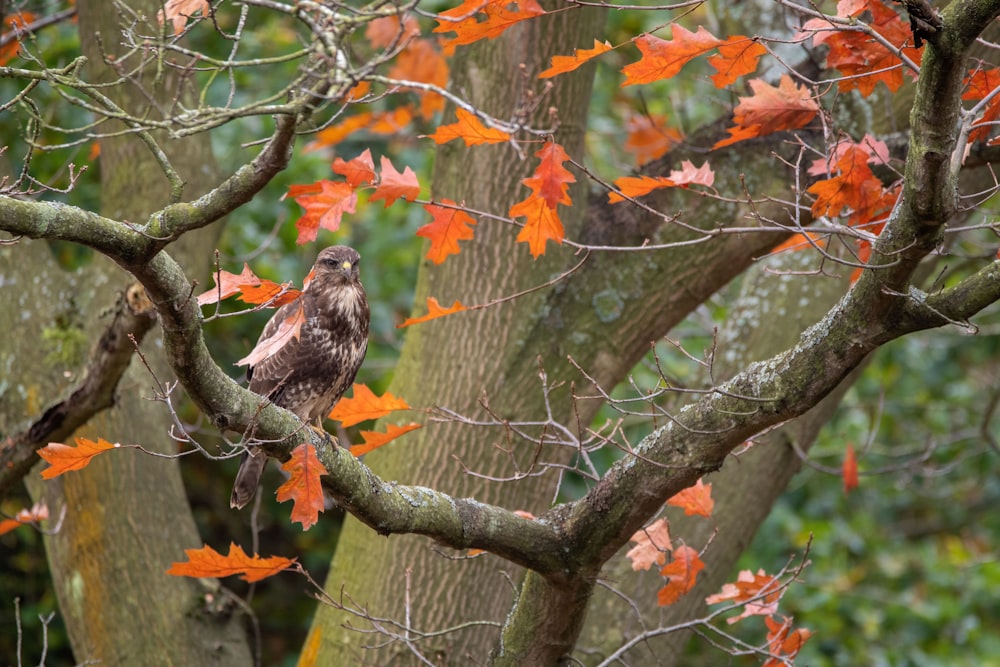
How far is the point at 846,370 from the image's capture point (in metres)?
2.44

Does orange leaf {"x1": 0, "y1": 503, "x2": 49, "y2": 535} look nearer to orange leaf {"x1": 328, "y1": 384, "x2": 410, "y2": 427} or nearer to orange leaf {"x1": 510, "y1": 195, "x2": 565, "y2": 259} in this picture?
orange leaf {"x1": 328, "y1": 384, "x2": 410, "y2": 427}

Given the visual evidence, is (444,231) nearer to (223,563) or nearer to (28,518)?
(223,563)

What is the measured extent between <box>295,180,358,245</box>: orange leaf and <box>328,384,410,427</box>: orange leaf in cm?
44

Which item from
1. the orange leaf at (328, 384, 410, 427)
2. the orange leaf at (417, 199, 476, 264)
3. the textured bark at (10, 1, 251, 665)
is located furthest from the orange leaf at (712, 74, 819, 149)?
the textured bark at (10, 1, 251, 665)

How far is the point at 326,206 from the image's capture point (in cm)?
267

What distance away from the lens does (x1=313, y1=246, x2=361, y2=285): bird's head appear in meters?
3.49

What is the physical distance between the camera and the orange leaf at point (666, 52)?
2430 mm

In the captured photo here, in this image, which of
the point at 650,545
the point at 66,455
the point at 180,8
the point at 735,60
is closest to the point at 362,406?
the point at 66,455

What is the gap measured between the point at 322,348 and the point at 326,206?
0.90 meters

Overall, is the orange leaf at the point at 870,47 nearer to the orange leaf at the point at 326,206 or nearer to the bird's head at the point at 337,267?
the orange leaf at the point at 326,206

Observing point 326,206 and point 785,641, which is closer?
point 326,206

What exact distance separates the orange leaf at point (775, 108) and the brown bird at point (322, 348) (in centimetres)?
129

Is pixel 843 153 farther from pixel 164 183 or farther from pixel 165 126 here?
pixel 164 183

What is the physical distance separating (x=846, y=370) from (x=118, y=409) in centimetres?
252
